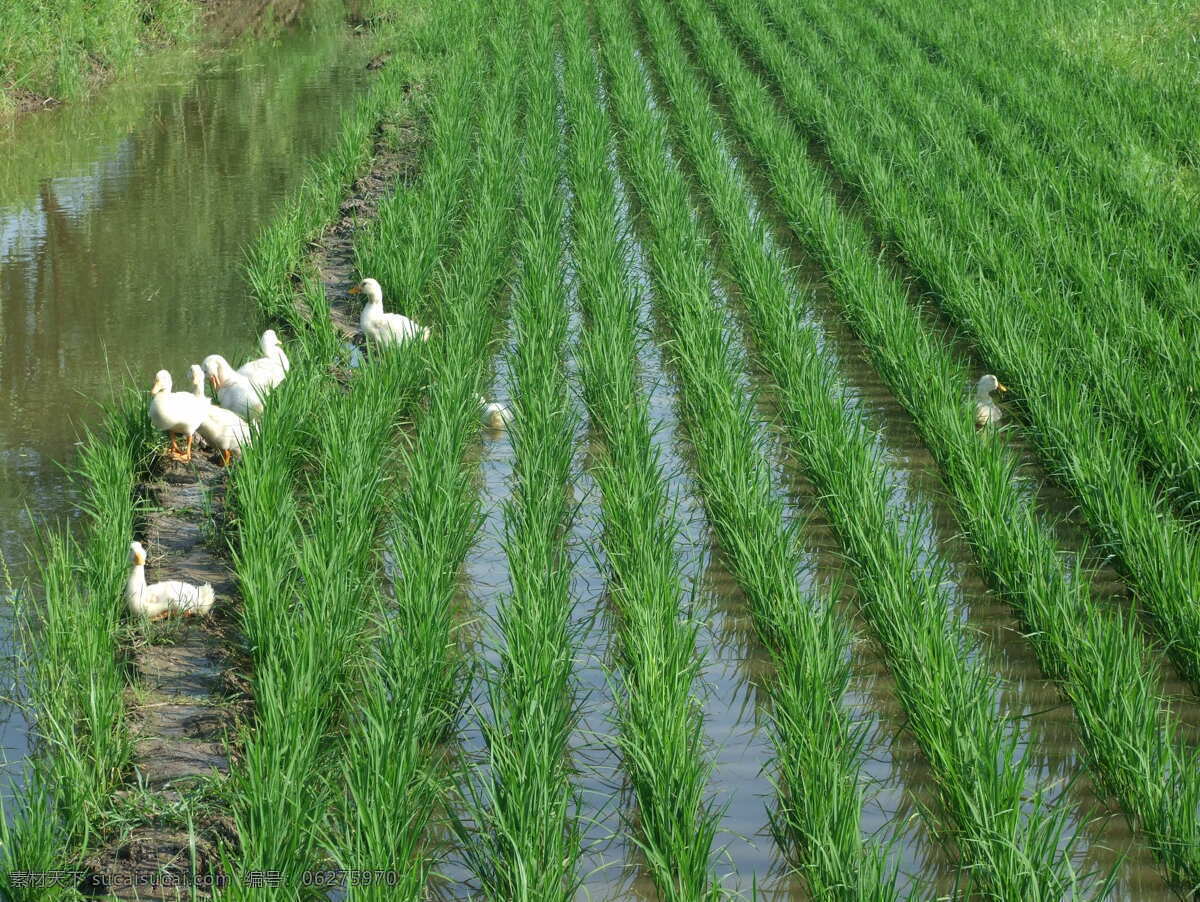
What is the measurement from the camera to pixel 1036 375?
210 inches

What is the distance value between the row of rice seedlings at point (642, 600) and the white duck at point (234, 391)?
1.34 meters

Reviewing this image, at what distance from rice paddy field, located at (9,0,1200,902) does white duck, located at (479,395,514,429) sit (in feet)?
0.27

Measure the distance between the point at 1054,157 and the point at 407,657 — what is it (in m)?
6.71

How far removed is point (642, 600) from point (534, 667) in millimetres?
485

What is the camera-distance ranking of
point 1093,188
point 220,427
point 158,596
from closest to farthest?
1. point 158,596
2. point 220,427
3. point 1093,188

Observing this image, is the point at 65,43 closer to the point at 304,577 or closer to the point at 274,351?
the point at 274,351

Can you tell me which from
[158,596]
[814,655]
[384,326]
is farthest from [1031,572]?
[384,326]

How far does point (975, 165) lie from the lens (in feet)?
27.9

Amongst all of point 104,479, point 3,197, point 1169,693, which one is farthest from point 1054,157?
point 3,197

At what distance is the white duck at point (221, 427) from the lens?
5.23 meters

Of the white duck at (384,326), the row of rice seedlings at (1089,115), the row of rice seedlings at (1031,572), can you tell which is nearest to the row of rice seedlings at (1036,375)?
the row of rice seedlings at (1031,572)

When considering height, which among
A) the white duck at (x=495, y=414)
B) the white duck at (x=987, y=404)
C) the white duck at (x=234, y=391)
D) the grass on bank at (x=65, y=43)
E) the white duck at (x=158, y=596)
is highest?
the white duck at (x=987, y=404)

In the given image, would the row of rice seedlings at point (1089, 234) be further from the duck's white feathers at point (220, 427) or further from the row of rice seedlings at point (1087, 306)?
the duck's white feathers at point (220, 427)

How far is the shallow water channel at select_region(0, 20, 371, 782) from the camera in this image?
233 inches
